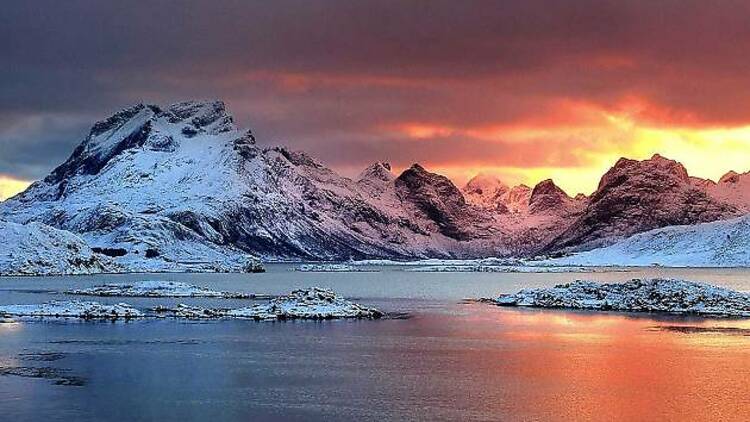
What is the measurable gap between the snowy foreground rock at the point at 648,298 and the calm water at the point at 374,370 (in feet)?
34.2

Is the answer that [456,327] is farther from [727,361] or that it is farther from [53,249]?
[53,249]

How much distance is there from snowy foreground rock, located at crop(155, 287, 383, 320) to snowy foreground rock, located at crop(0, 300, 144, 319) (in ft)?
11.3

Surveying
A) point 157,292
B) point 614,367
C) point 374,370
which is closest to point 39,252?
point 157,292

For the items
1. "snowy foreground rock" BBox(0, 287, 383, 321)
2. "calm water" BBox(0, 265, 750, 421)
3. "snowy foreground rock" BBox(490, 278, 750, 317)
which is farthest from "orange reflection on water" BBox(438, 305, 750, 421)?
"snowy foreground rock" BBox(0, 287, 383, 321)

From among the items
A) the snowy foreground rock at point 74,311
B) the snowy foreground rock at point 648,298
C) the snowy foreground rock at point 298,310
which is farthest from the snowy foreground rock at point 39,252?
the snowy foreground rock at point 648,298

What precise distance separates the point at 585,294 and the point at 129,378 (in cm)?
→ 5605

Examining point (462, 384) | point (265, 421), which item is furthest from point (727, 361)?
point (265, 421)

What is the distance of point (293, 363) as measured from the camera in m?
48.9

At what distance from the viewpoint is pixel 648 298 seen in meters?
86.4

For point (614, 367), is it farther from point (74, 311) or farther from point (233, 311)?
point (74, 311)

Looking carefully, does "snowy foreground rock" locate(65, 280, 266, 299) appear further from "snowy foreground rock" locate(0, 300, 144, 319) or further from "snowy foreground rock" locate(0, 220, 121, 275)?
"snowy foreground rock" locate(0, 220, 121, 275)

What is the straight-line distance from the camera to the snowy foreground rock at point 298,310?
7525 cm

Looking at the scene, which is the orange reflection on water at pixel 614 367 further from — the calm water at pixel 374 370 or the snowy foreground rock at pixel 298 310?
the snowy foreground rock at pixel 298 310

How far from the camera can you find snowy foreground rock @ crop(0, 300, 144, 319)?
A: 73.1m
